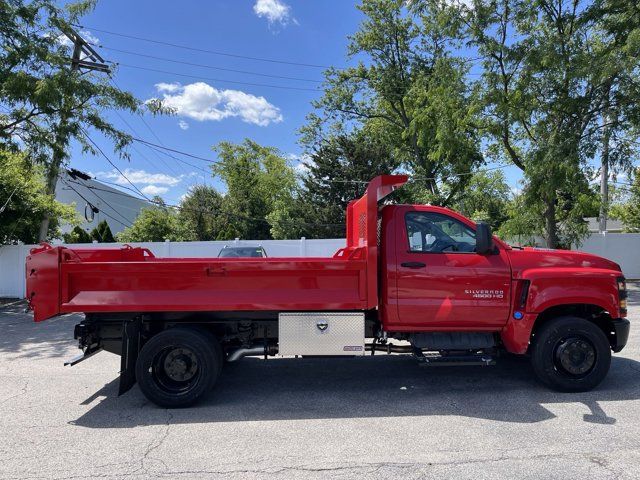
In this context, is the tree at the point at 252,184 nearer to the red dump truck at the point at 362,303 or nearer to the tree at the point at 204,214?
the tree at the point at 204,214

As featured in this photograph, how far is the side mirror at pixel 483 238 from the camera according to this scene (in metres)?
5.25

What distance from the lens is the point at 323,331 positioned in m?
5.30

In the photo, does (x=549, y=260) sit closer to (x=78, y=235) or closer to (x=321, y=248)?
(x=321, y=248)

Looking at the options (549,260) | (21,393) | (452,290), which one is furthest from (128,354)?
(549,260)

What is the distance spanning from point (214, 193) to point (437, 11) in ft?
118

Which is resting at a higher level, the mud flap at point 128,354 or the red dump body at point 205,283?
the red dump body at point 205,283

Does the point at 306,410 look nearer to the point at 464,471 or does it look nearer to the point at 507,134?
the point at 464,471

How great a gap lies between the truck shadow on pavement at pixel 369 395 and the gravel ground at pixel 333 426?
0.02 m

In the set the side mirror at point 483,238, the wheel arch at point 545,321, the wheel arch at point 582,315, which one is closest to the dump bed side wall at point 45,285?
the side mirror at point 483,238

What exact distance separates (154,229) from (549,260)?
38582 mm

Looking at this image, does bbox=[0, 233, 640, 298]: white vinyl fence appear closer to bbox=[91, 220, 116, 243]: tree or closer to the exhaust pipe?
the exhaust pipe

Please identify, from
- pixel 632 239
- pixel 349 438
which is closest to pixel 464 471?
pixel 349 438

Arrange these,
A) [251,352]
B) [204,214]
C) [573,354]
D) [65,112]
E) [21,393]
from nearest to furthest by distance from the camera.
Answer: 1. [573,354]
2. [251,352]
3. [21,393]
4. [65,112]
5. [204,214]

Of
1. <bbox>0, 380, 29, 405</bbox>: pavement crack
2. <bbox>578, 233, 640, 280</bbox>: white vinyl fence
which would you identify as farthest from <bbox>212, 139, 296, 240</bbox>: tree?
<bbox>0, 380, 29, 405</bbox>: pavement crack
